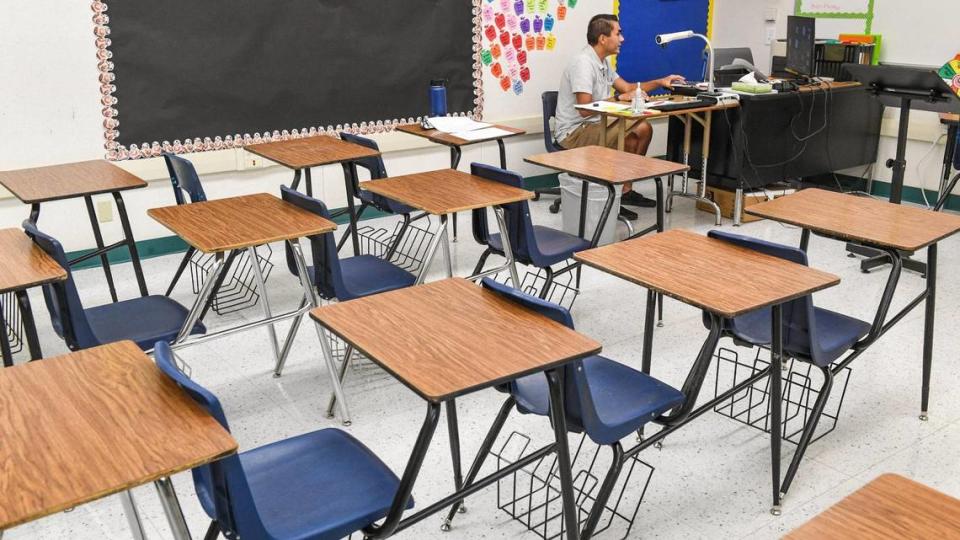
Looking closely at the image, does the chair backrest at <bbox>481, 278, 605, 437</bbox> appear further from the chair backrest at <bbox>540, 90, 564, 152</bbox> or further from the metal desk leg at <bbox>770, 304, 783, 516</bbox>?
the chair backrest at <bbox>540, 90, 564, 152</bbox>

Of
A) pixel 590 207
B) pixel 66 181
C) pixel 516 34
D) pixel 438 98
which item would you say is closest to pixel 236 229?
pixel 66 181

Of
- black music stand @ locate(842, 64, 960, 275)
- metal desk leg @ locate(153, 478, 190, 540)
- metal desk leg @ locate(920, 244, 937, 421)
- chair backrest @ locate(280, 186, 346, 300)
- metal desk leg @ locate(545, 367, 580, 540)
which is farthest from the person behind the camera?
black music stand @ locate(842, 64, 960, 275)

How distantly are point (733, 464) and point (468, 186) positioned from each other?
1421 millimetres

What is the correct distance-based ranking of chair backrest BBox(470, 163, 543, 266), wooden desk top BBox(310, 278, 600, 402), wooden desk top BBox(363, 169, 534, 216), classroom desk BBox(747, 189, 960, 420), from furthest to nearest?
chair backrest BBox(470, 163, 543, 266) → wooden desk top BBox(363, 169, 534, 216) → classroom desk BBox(747, 189, 960, 420) → wooden desk top BBox(310, 278, 600, 402)

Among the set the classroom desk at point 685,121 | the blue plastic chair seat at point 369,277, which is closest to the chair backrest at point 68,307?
the blue plastic chair seat at point 369,277

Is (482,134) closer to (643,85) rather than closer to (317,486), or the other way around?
(643,85)

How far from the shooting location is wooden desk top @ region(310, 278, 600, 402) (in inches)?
68.9

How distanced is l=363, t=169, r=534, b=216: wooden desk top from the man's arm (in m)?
2.24

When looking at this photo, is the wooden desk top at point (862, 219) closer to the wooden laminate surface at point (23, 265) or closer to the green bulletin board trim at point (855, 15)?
the wooden laminate surface at point (23, 265)

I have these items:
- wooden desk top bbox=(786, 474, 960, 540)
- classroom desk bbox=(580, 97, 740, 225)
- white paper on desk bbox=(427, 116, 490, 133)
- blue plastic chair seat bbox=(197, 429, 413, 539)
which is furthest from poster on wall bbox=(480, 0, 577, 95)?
wooden desk top bbox=(786, 474, 960, 540)

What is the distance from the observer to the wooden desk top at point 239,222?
2.70 meters

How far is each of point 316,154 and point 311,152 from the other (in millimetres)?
67

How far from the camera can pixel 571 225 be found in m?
5.07

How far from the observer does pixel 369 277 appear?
3.30m
